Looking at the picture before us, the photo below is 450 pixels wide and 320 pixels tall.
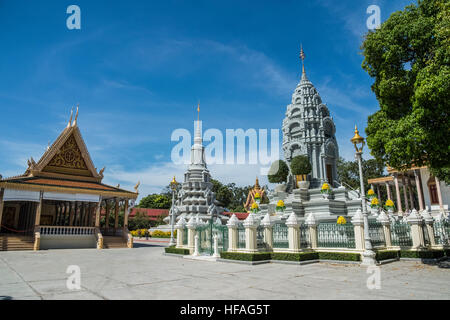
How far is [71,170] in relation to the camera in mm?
25266

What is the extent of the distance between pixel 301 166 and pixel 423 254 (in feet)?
54.5

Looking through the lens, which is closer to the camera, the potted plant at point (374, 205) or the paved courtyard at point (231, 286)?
the paved courtyard at point (231, 286)

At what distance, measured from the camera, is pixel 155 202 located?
7081cm

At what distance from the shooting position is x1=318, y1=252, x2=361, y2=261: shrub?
12.0m

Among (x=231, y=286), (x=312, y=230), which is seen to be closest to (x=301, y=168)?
(x=312, y=230)

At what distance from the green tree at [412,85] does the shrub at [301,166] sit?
1623 centimetres

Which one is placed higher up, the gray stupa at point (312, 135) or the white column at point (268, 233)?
the gray stupa at point (312, 135)

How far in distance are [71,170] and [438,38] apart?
25992 mm

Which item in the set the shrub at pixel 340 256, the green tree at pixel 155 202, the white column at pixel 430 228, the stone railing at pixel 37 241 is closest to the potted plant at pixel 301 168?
the white column at pixel 430 228

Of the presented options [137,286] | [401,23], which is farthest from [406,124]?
[137,286]

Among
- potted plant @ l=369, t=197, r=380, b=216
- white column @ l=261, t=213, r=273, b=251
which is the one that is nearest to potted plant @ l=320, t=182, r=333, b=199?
potted plant @ l=369, t=197, r=380, b=216

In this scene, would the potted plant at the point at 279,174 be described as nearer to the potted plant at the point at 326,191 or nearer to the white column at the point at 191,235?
the potted plant at the point at 326,191

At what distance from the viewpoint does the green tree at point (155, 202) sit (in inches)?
2777
